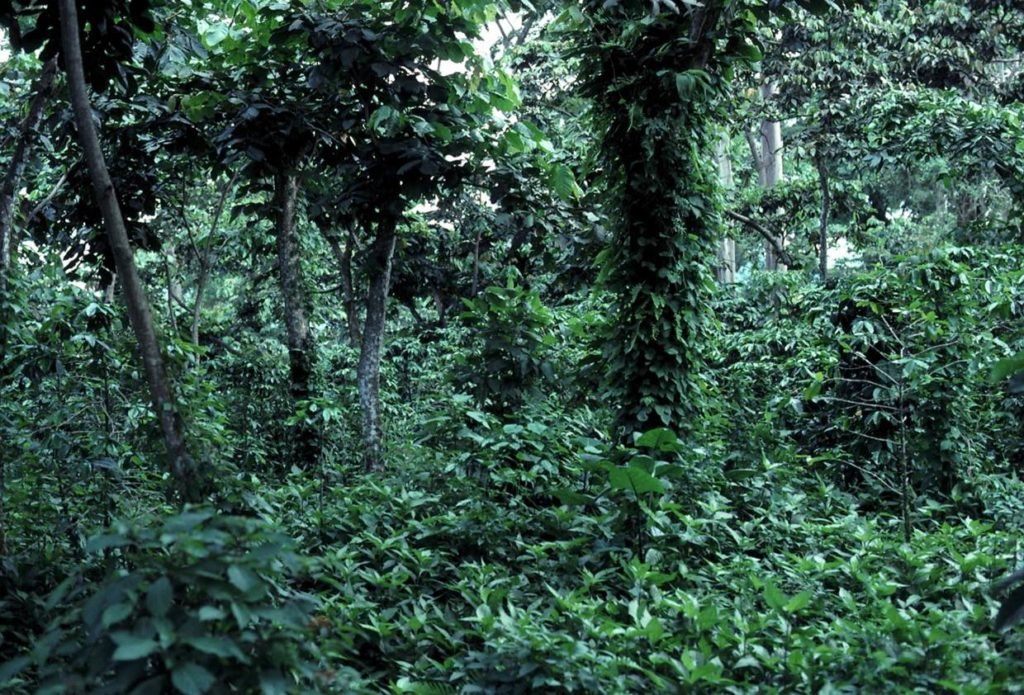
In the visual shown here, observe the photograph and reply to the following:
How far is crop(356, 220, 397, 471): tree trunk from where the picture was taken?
24.4ft

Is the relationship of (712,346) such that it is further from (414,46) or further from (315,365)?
(315,365)

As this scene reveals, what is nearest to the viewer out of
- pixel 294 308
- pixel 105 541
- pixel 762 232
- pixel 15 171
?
pixel 105 541

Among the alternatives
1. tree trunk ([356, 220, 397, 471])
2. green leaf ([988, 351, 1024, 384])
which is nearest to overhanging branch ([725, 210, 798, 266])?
tree trunk ([356, 220, 397, 471])

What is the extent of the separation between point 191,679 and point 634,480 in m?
2.57

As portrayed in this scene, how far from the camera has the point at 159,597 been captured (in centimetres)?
233

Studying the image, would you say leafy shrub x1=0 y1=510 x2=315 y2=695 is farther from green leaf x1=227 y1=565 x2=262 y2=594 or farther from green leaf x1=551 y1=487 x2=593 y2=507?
green leaf x1=551 y1=487 x2=593 y2=507

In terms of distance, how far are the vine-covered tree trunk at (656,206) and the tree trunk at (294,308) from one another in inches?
128

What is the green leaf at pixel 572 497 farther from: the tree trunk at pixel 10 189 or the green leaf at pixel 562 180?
the tree trunk at pixel 10 189

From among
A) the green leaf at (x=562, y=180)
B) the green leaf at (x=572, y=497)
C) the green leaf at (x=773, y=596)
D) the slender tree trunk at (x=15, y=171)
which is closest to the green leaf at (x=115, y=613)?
the green leaf at (x=773, y=596)

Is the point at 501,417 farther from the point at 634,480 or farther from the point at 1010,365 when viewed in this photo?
the point at 1010,365

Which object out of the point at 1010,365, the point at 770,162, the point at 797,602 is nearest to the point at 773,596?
the point at 797,602

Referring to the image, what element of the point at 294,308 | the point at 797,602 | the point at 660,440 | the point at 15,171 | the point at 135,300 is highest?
the point at 15,171

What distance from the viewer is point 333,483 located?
6680mm

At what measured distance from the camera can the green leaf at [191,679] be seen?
7.29ft
